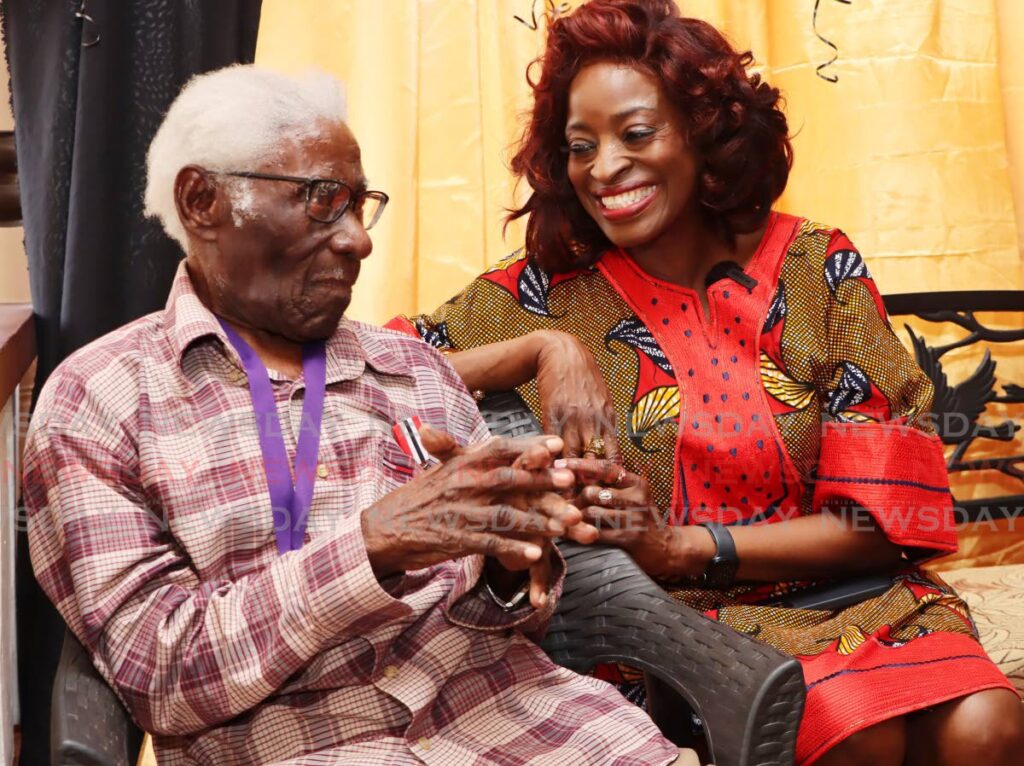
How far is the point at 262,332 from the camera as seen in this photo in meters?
1.87

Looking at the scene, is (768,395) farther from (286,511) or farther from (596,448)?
(286,511)

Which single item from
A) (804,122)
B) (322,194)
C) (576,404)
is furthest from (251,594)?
(804,122)

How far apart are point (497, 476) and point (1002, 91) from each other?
8.39 ft

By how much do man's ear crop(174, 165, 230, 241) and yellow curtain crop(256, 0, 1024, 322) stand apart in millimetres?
1214

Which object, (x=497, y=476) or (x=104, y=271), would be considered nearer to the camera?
(x=497, y=476)

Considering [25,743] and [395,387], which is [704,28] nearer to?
[395,387]

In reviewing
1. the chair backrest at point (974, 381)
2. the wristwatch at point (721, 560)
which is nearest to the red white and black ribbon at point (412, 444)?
the wristwatch at point (721, 560)

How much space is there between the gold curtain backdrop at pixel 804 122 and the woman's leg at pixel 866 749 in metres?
1.52

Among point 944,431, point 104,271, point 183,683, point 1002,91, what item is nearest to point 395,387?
point 183,683

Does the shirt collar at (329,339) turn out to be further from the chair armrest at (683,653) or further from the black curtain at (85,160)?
the black curtain at (85,160)

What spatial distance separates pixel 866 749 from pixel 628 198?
1.07 metres

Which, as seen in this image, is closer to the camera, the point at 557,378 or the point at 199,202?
the point at 199,202

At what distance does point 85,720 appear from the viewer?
1.52 metres

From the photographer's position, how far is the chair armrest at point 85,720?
4.77 feet
